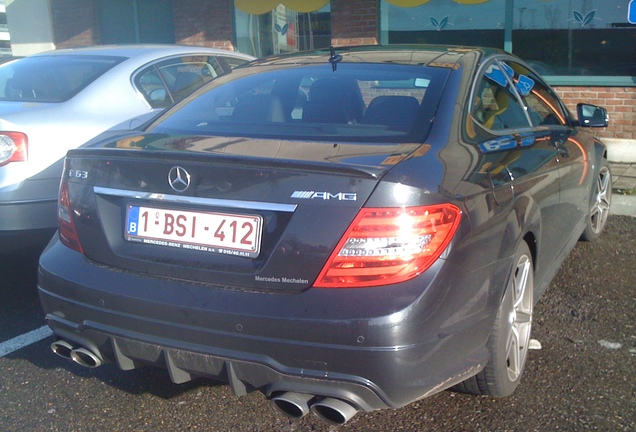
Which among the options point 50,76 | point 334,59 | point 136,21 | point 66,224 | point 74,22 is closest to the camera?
point 66,224

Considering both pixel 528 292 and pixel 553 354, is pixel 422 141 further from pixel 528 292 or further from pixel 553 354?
pixel 553 354

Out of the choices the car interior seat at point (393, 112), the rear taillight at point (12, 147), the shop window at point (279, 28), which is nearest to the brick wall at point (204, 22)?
the shop window at point (279, 28)

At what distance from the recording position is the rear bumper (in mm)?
2439

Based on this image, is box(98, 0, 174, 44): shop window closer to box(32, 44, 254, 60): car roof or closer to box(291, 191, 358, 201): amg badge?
box(32, 44, 254, 60): car roof

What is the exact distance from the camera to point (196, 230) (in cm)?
268

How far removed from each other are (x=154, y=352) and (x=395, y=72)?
1.73 meters

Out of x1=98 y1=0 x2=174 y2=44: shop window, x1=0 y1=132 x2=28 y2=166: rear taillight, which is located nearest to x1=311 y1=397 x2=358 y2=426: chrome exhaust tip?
x1=0 y1=132 x2=28 y2=166: rear taillight

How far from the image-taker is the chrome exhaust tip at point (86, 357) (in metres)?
2.93

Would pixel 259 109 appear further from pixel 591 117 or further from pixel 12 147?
→ pixel 591 117

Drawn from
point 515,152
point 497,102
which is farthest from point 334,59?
point 515,152

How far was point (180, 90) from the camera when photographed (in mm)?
5715

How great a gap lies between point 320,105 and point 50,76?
2930mm

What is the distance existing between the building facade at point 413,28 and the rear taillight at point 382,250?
749cm

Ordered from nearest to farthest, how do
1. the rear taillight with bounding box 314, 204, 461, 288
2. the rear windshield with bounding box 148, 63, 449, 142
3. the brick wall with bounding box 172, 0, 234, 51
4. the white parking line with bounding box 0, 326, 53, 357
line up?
the rear taillight with bounding box 314, 204, 461, 288 < the rear windshield with bounding box 148, 63, 449, 142 < the white parking line with bounding box 0, 326, 53, 357 < the brick wall with bounding box 172, 0, 234, 51
